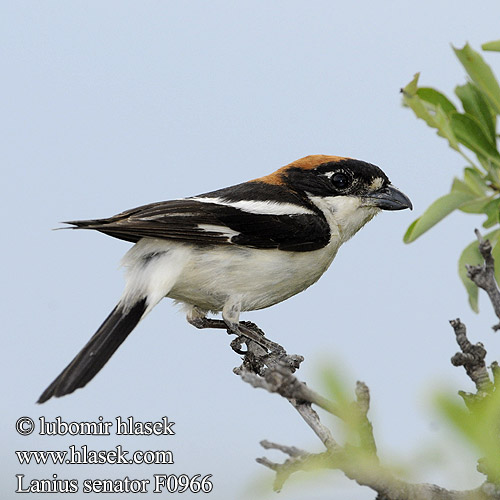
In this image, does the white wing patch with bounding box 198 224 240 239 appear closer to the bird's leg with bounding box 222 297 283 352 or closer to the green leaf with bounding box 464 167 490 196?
the bird's leg with bounding box 222 297 283 352

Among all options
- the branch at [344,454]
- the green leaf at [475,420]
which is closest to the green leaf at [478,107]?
the branch at [344,454]

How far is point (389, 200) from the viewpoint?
17.4 feet

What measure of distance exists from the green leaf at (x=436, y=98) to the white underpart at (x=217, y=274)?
2.60 metres

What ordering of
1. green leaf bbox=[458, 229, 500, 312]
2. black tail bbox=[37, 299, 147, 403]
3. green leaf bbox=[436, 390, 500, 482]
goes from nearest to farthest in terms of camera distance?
green leaf bbox=[436, 390, 500, 482] < green leaf bbox=[458, 229, 500, 312] < black tail bbox=[37, 299, 147, 403]

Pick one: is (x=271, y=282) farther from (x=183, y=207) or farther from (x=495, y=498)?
(x=495, y=498)

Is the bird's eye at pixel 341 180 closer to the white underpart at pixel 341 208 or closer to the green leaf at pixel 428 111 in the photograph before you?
the white underpart at pixel 341 208

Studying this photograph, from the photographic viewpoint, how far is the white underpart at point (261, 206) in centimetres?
482

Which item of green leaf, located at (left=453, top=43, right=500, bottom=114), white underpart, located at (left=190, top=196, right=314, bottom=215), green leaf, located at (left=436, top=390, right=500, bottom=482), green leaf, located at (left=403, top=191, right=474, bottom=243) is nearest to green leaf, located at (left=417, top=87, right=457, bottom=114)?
green leaf, located at (left=453, top=43, right=500, bottom=114)

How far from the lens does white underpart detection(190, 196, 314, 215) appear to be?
482cm

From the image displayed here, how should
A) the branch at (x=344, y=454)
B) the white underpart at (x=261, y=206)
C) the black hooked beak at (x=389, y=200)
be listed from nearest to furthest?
the branch at (x=344, y=454) < the white underpart at (x=261, y=206) < the black hooked beak at (x=389, y=200)

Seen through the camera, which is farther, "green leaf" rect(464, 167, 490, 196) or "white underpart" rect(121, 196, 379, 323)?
"white underpart" rect(121, 196, 379, 323)

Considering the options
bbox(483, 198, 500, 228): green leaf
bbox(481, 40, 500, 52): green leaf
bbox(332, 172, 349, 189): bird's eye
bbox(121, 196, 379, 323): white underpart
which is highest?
bbox(332, 172, 349, 189): bird's eye

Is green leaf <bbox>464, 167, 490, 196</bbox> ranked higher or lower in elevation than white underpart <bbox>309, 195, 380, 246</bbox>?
lower

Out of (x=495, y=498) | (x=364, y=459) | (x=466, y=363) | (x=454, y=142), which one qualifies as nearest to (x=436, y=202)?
(x=454, y=142)
